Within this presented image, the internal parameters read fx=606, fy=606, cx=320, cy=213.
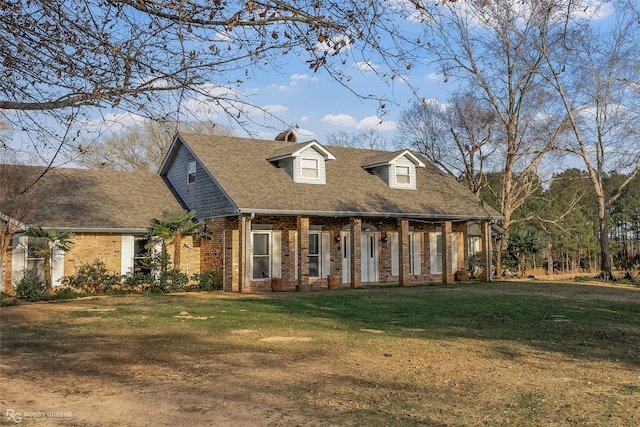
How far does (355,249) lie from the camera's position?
2211 centimetres

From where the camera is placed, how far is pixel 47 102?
5691 mm

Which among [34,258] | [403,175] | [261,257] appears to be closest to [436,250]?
[403,175]

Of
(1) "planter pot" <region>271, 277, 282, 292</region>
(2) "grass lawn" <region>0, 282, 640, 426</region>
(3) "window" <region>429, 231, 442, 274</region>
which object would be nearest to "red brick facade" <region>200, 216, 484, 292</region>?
(1) "planter pot" <region>271, 277, 282, 292</region>

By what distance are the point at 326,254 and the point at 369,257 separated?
2.21m

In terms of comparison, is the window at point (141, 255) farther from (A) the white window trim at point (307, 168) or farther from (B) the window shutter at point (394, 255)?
(B) the window shutter at point (394, 255)

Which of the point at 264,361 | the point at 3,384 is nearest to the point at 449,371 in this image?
the point at 264,361

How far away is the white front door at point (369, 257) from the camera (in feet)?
79.5

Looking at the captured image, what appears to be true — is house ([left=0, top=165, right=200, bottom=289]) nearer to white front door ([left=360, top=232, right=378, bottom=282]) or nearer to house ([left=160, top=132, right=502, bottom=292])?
house ([left=160, top=132, right=502, bottom=292])

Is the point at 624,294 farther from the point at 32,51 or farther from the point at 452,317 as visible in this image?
the point at 32,51

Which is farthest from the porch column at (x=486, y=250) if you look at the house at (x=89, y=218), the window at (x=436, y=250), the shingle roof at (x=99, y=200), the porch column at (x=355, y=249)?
the shingle roof at (x=99, y=200)

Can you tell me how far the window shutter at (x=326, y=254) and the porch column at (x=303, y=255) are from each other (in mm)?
1960

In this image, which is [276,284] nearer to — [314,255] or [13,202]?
[314,255]

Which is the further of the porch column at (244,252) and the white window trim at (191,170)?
the white window trim at (191,170)

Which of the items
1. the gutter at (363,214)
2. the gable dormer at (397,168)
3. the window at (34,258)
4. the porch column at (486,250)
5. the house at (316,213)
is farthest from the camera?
the porch column at (486,250)
